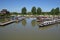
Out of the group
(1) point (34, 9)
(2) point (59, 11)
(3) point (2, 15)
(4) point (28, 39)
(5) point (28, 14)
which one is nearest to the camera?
(4) point (28, 39)

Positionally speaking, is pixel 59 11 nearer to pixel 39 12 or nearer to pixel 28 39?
pixel 39 12

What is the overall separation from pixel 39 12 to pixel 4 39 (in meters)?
16.2

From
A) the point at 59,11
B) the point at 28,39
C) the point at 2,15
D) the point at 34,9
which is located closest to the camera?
the point at 28,39

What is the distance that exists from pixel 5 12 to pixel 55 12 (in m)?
7.53

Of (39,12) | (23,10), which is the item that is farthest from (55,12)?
(23,10)

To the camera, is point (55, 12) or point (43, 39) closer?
point (43, 39)

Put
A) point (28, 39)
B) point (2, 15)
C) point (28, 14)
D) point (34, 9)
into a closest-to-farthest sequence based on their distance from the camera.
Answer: point (28, 39)
point (2, 15)
point (34, 9)
point (28, 14)

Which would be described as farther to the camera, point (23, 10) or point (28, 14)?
point (28, 14)

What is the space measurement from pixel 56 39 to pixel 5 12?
12756 millimetres

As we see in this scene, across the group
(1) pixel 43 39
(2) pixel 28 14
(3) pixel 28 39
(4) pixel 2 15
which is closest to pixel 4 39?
(3) pixel 28 39

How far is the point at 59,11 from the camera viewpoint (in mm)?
17797

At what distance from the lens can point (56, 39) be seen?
4.67 m

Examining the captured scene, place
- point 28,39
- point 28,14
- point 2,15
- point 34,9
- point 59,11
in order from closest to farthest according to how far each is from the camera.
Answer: point 28,39 < point 2,15 < point 59,11 < point 34,9 < point 28,14

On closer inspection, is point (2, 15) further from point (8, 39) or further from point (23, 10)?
point (8, 39)
